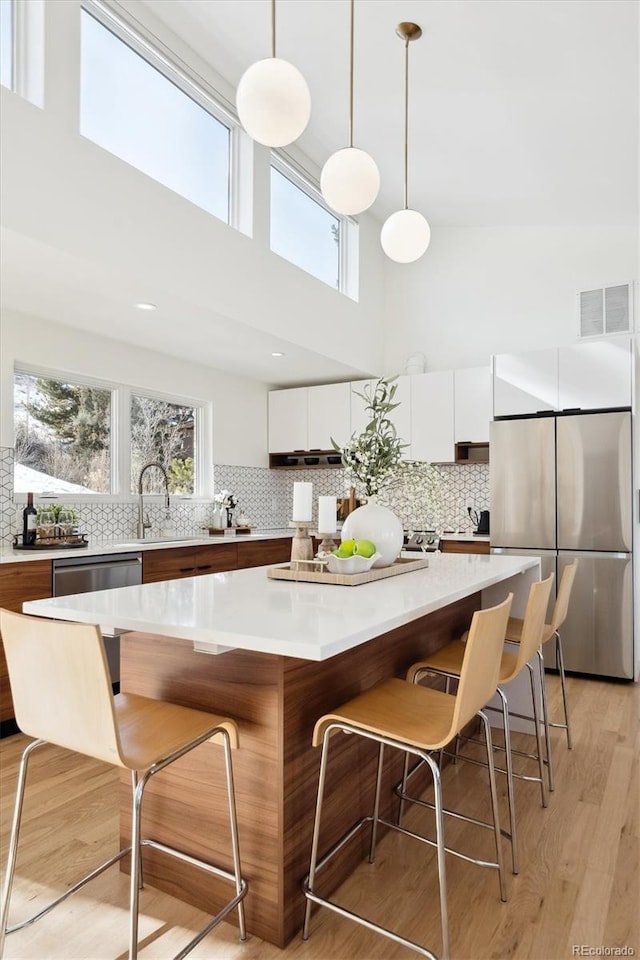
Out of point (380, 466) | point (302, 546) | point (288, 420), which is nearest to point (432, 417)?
point (288, 420)

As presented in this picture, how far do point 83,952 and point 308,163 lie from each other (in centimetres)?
498

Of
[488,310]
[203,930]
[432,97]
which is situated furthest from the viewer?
[488,310]

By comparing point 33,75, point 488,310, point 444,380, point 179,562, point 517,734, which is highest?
point 33,75

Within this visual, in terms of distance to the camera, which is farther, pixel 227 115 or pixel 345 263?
pixel 345 263

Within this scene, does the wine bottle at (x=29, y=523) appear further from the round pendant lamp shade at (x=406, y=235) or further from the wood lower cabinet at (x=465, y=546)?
the wood lower cabinet at (x=465, y=546)

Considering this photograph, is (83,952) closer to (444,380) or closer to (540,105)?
(540,105)

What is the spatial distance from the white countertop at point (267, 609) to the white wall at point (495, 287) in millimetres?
3342

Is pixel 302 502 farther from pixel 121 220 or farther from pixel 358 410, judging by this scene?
pixel 358 410

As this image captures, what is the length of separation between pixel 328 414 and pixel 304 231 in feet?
5.05

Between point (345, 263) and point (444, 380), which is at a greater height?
point (345, 263)

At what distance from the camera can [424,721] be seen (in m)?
Answer: 1.71

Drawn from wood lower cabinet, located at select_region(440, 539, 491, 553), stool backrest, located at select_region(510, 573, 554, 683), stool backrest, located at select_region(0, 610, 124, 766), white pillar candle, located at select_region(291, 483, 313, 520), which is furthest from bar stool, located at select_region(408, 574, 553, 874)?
wood lower cabinet, located at select_region(440, 539, 491, 553)

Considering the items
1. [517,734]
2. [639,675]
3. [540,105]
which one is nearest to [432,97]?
[540,105]

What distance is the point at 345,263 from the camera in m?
5.55
